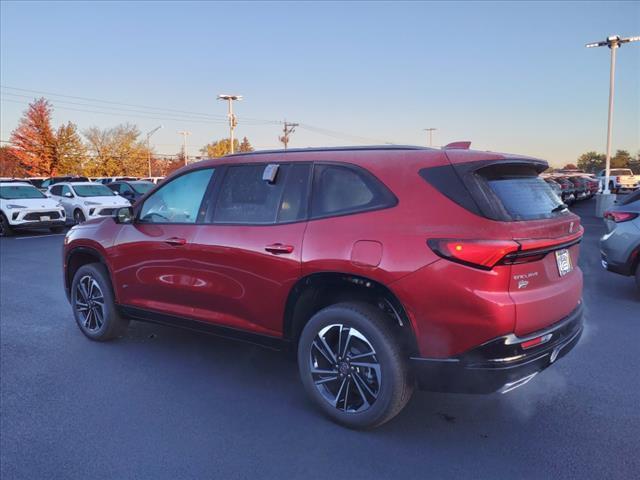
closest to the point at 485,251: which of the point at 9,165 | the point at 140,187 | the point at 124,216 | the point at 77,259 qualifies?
the point at 124,216

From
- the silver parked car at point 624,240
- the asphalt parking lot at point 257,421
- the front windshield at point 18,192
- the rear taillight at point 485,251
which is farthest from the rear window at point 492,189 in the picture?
the front windshield at point 18,192

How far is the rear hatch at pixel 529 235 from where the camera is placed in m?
2.82

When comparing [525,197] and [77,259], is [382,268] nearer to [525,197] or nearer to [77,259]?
[525,197]

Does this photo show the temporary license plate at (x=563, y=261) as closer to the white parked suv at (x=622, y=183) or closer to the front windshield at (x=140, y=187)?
the front windshield at (x=140, y=187)

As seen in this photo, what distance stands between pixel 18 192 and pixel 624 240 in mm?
A: 17464

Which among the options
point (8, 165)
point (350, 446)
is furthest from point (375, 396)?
point (8, 165)

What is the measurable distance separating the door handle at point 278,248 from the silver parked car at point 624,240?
5440 millimetres

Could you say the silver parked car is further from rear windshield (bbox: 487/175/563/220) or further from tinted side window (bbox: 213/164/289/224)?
tinted side window (bbox: 213/164/289/224)

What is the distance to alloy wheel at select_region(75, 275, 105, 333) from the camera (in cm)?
504

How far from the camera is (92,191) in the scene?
19.3m

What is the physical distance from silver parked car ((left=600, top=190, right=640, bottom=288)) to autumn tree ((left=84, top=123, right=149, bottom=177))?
69044 mm

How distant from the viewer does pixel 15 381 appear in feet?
13.4

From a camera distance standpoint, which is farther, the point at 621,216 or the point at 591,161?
the point at 591,161

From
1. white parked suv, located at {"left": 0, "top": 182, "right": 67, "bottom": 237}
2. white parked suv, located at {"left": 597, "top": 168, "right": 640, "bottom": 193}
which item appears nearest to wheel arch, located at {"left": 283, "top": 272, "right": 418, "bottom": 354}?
white parked suv, located at {"left": 0, "top": 182, "right": 67, "bottom": 237}
